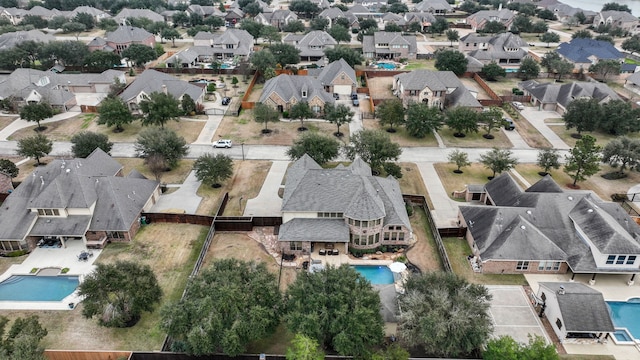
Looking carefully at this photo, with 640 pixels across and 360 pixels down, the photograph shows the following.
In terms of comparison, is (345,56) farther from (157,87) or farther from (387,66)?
(157,87)

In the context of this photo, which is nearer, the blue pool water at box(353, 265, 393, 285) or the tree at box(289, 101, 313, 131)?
the blue pool water at box(353, 265, 393, 285)

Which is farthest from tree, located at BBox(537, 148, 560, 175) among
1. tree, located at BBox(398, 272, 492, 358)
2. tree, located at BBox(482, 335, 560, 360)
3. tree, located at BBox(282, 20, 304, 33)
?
tree, located at BBox(282, 20, 304, 33)

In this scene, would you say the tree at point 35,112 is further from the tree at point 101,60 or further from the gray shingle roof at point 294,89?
the gray shingle roof at point 294,89

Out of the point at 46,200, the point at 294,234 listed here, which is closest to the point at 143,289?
the point at 294,234

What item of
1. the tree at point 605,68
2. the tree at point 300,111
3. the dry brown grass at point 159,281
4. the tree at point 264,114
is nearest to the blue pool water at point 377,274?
the dry brown grass at point 159,281

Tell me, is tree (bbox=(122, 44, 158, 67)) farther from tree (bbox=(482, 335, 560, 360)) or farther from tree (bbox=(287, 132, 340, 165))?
tree (bbox=(482, 335, 560, 360))

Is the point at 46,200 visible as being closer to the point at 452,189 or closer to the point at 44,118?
the point at 44,118

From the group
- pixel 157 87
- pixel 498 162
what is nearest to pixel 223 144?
pixel 157 87
